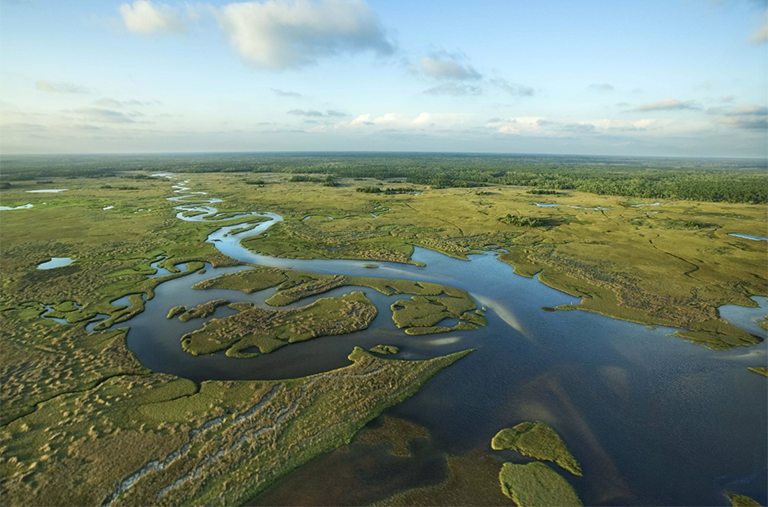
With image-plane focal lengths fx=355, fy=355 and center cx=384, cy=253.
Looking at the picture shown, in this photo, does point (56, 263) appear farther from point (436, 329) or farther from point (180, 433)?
point (436, 329)

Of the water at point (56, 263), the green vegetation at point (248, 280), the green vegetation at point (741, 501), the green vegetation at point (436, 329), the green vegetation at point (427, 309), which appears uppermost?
the water at point (56, 263)

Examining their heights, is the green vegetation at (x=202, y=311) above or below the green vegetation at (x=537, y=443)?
above

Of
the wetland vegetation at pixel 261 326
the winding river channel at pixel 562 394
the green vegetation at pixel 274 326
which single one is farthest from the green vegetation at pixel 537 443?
the green vegetation at pixel 274 326

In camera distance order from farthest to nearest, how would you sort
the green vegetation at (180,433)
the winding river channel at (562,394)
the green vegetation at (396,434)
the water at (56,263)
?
1. the water at (56,263)
2. the green vegetation at (396,434)
3. the winding river channel at (562,394)
4. the green vegetation at (180,433)

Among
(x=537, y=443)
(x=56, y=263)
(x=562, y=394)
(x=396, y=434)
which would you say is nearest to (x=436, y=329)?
(x=562, y=394)

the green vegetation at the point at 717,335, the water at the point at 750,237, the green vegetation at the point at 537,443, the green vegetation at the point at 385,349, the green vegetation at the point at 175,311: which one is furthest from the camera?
the water at the point at 750,237

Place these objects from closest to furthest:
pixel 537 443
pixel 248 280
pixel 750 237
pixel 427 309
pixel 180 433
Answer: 1. pixel 180 433
2. pixel 537 443
3. pixel 427 309
4. pixel 248 280
5. pixel 750 237

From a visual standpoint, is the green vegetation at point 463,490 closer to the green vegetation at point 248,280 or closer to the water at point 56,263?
the green vegetation at point 248,280
